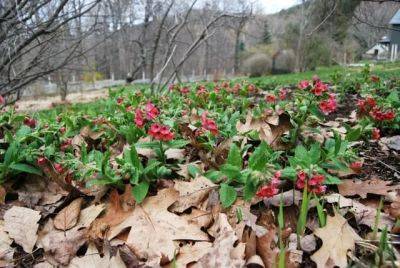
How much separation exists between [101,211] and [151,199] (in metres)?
0.22

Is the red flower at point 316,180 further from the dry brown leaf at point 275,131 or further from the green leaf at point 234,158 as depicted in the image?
the dry brown leaf at point 275,131

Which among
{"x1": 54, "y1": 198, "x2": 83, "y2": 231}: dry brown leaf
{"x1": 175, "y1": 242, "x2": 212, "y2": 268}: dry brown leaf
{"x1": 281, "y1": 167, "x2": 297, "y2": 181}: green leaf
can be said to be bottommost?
{"x1": 175, "y1": 242, "x2": 212, "y2": 268}: dry brown leaf

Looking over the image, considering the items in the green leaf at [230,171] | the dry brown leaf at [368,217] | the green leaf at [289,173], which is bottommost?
the dry brown leaf at [368,217]

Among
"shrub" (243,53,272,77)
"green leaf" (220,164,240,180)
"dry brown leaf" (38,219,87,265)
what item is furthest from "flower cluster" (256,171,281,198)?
"shrub" (243,53,272,77)

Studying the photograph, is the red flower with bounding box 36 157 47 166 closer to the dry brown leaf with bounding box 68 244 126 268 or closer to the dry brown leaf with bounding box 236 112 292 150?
the dry brown leaf with bounding box 68 244 126 268

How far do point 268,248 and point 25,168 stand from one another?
125cm

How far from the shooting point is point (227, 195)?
5.19 feet

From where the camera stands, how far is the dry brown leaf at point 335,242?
129cm

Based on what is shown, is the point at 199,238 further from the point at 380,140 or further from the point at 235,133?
the point at 380,140

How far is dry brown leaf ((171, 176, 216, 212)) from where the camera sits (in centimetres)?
169

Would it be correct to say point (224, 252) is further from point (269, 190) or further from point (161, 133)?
point (161, 133)

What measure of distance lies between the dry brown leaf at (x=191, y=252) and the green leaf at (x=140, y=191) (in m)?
0.30

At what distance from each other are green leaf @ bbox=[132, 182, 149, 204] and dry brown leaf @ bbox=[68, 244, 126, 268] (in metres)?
0.26

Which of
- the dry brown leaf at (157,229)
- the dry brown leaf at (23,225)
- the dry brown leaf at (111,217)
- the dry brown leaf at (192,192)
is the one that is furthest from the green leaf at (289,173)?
the dry brown leaf at (23,225)
